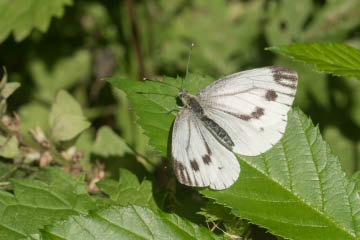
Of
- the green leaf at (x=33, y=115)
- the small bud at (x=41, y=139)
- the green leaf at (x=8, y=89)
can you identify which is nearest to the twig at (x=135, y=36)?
the green leaf at (x=33, y=115)

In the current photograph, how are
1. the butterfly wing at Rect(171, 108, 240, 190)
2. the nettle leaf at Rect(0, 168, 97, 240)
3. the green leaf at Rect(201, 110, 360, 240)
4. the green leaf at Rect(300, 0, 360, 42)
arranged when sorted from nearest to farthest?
1. the green leaf at Rect(201, 110, 360, 240)
2. the butterfly wing at Rect(171, 108, 240, 190)
3. the nettle leaf at Rect(0, 168, 97, 240)
4. the green leaf at Rect(300, 0, 360, 42)

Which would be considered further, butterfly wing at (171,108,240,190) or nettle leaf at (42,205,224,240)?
butterfly wing at (171,108,240,190)

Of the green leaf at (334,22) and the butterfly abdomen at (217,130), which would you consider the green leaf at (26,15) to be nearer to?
the butterfly abdomen at (217,130)

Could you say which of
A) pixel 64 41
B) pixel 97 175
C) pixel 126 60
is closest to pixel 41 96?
pixel 64 41

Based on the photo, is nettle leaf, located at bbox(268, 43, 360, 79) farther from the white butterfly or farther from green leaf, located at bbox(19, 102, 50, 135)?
green leaf, located at bbox(19, 102, 50, 135)

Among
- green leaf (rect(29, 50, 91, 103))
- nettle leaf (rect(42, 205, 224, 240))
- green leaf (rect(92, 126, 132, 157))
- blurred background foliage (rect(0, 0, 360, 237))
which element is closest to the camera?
nettle leaf (rect(42, 205, 224, 240))

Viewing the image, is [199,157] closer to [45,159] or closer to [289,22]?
[45,159]

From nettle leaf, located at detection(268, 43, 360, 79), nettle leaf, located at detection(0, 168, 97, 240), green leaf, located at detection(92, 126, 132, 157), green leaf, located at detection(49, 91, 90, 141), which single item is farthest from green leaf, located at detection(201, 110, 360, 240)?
green leaf, located at detection(92, 126, 132, 157)
